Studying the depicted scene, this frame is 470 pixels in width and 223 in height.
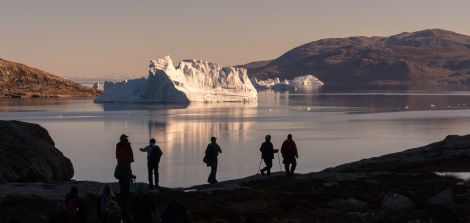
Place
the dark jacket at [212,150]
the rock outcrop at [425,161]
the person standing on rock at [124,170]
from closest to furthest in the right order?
the person standing on rock at [124,170] → the dark jacket at [212,150] → the rock outcrop at [425,161]

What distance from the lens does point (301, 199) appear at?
76.3 feet

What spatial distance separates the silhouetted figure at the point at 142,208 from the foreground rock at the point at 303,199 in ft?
12.4

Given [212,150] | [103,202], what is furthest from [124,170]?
[212,150]

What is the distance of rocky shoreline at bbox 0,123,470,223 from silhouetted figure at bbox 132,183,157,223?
0.96 meters

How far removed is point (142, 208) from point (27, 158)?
14.8 meters

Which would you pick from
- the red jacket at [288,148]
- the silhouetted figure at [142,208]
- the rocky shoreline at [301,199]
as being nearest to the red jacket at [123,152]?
the rocky shoreline at [301,199]

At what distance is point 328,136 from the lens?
6756 cm

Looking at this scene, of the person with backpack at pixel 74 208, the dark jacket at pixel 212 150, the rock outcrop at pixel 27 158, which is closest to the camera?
the person with backpack at pixel 74 208

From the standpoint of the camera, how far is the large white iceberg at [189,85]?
138m

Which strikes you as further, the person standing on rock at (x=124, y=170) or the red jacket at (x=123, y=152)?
the red jacket at (x=123, y=152)

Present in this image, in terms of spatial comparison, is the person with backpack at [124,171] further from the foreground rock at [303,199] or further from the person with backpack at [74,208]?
Result: the person with backpack at [74,208]

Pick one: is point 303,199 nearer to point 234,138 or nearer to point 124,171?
point 124,171

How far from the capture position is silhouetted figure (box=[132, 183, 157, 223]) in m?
15.9

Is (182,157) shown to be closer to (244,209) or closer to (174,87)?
(244,209)
